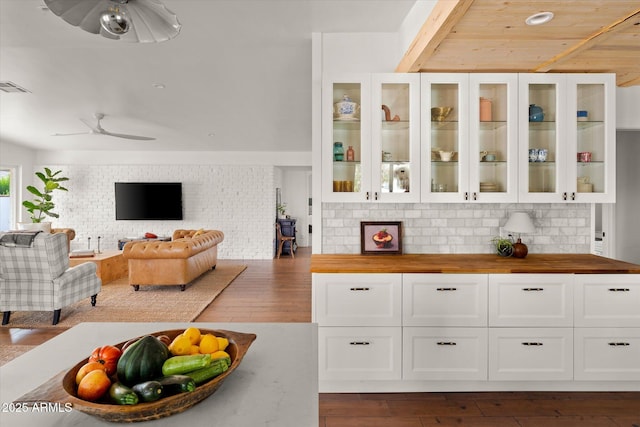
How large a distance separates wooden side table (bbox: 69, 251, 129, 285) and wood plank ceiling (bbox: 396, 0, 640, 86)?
5.37 metres

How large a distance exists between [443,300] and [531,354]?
0.70 meters

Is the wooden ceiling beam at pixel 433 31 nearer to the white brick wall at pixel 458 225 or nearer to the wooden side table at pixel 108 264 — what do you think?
the white brick wall at pixel 458 225

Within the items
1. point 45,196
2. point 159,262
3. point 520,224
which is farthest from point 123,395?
point 45,196

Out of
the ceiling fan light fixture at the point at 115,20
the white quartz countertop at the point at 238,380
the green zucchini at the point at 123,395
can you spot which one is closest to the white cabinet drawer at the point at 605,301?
the white quartz countertop at the point at 238,380

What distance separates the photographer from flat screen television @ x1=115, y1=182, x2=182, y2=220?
8.62 m

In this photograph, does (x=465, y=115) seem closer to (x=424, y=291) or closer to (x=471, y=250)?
(x=471, y=250)

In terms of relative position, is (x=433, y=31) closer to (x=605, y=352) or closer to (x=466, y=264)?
(x=466, y=264)

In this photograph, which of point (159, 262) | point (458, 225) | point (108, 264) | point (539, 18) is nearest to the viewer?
point (539, 18)

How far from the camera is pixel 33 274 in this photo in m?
3.84

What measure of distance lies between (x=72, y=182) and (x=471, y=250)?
30.6ft

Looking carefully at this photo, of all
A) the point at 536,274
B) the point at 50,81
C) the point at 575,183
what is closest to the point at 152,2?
the point at 536,274

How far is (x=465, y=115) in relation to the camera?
2717 mm

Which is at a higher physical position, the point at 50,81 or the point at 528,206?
the point at 50,81

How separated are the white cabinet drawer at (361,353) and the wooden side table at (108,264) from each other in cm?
476
